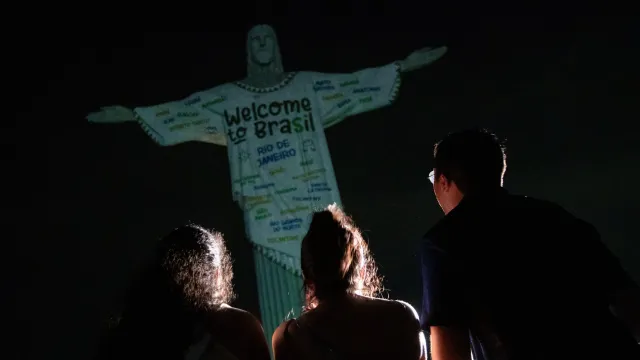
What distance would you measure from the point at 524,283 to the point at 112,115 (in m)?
2.40

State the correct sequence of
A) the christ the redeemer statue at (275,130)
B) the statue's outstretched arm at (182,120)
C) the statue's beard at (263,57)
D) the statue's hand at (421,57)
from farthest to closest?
the statue's beard at (263,57), the statue's outstretched arm at (182,120), the statue's hand at (421,57), the christ the redeemer statue at (275,130)

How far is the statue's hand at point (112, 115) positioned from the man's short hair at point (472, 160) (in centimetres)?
213

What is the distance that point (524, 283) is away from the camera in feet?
2.92

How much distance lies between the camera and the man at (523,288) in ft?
2.82

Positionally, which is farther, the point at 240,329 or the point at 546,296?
the point at 240,329

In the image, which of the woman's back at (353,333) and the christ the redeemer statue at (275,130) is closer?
the woman's back at (353,333)

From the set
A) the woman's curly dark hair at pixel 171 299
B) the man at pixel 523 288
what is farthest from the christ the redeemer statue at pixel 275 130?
the man at pixel 523 288

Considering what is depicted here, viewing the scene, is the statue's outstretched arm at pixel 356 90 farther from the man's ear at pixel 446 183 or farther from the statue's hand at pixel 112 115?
the man's ear at pixel 446 183

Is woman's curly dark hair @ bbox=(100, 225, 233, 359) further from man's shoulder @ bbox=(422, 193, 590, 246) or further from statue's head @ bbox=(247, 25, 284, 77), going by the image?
statue's head @ bbox=(247, 25, 284, 77)

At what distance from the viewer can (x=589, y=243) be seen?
0.94m

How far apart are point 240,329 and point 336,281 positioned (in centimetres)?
21

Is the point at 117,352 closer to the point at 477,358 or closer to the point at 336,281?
the point at 336,281

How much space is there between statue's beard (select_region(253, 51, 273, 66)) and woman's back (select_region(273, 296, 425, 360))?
2159 mm

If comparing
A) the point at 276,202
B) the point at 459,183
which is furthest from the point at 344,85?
the point at 459,183
